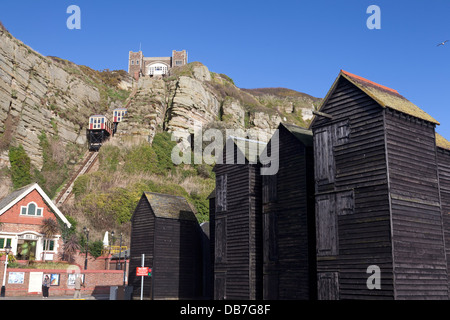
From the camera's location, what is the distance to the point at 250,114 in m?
91.6

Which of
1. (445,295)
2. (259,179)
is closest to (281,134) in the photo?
(259,179)

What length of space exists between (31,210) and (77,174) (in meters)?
21.7

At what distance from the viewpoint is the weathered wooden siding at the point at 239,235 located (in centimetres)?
Answer: 2605

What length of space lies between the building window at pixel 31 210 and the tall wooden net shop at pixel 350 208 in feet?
81.8

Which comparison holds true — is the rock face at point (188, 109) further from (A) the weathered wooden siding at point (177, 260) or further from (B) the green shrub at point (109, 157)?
(A) the weathered wooden siding at point (177, 260)

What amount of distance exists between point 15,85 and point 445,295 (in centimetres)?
5983

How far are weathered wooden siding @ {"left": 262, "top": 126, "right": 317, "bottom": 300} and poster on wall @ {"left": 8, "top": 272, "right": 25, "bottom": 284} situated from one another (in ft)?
64.3

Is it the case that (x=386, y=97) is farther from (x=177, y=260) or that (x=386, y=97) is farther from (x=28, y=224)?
(x=28, y=224)

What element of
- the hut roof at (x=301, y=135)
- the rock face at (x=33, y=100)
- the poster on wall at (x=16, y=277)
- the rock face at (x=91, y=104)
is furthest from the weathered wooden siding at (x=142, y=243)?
the rock face at (x=91, y=104)

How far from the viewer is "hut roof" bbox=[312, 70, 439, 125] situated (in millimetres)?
19750

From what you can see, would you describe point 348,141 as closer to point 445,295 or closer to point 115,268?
point 445,295

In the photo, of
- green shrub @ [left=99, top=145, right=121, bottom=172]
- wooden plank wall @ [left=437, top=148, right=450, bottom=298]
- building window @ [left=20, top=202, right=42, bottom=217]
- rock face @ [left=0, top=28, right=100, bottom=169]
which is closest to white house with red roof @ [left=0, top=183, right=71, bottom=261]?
building window @ [left=20, top=202, right=42, bottom=217]

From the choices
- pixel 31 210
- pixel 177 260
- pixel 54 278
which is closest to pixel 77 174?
pixel 31 210

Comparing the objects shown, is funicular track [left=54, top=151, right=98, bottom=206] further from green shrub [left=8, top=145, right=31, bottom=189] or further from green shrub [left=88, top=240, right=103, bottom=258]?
green shrub [left=88, top=240, right=103, bottom=258]
